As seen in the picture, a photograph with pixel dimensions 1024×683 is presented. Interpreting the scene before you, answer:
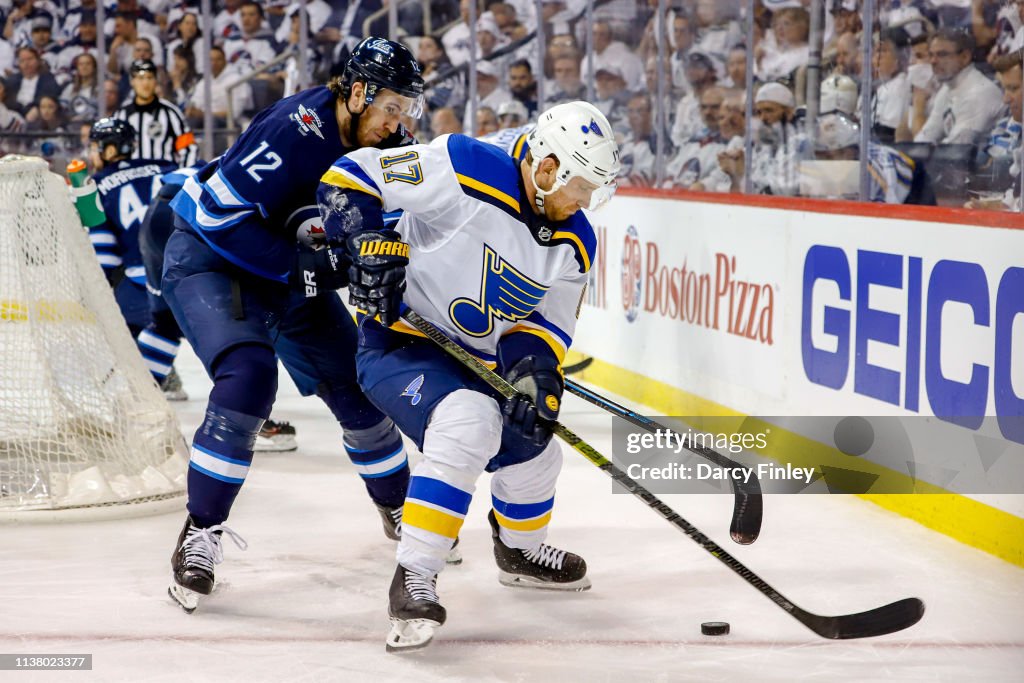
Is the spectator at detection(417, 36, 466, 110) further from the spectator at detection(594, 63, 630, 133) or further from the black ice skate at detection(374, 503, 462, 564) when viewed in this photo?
the black ice skate at detection(374, 503, 462, 564)

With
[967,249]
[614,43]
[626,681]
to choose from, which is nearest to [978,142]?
[967,249]

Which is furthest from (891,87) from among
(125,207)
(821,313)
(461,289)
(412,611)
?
(125,207)

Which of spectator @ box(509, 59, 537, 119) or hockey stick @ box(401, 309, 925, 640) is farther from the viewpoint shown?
spectator @ box(509, 59, 537, 119)

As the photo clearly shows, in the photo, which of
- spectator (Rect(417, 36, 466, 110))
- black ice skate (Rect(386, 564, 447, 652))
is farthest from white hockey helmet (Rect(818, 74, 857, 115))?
spectator (Rect(417, 36, 466, 110))

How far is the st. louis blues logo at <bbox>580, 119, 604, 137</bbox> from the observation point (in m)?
2.36

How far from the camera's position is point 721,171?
15.9 ft

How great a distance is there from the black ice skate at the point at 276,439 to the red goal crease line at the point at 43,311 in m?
0.92

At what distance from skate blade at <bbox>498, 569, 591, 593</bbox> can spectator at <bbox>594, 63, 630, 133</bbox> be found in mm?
3211

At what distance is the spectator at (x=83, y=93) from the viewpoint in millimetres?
7074

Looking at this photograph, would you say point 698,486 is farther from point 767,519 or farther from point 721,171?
point 721,171

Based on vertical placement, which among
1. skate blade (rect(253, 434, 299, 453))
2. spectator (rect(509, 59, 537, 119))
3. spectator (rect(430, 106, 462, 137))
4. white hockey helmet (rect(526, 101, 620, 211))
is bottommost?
skate blade (rect(253, 434, 299, 453))

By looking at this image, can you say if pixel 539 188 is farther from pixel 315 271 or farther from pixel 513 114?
pixel 513 114

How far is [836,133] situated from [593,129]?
6.14 feet

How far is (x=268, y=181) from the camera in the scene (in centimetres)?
273
